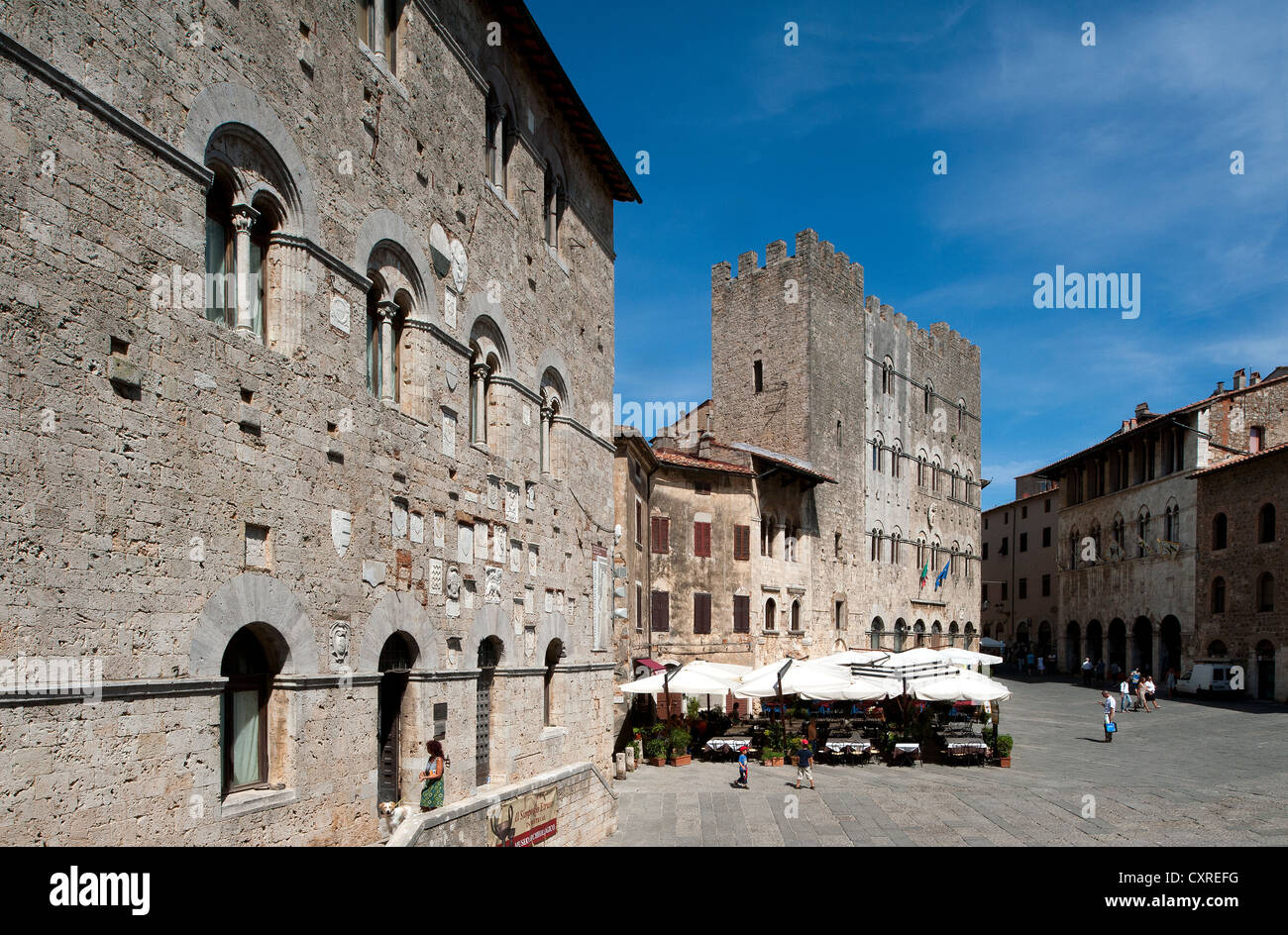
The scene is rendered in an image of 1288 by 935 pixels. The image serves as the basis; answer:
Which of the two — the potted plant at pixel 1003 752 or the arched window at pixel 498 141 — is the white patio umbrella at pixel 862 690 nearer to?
the potted plant at pixel 1003 752

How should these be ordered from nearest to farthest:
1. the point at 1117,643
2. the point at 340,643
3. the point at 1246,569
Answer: the point at 340,643, the point at 1246,569, the point at 1117,643

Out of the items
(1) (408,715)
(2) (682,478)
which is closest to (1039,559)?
(2) (682,478)

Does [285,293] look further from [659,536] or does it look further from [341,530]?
[659,536]

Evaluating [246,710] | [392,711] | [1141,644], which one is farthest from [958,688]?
[1141,644]

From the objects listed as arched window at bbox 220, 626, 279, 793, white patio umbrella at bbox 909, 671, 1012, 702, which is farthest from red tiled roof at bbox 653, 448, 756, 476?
arched window at bbox 220, 626, 279, 793

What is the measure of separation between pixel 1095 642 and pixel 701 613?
26.4 metres

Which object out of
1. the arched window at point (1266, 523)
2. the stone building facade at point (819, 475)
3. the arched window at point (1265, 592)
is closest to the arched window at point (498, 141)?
the stone building facade at point (819, 475)

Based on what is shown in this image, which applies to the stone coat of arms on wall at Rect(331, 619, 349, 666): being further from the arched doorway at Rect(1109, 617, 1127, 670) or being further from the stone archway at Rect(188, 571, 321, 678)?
the arched doorway at Rect(1109, 617, 1127, 670)

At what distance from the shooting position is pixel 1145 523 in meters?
42.8

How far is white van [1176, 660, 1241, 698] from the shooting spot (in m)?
35.3

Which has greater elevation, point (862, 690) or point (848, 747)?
point (862, 690)

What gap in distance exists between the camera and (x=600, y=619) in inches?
705

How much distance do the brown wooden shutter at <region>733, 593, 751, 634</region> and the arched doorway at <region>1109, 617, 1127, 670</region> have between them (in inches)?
850
